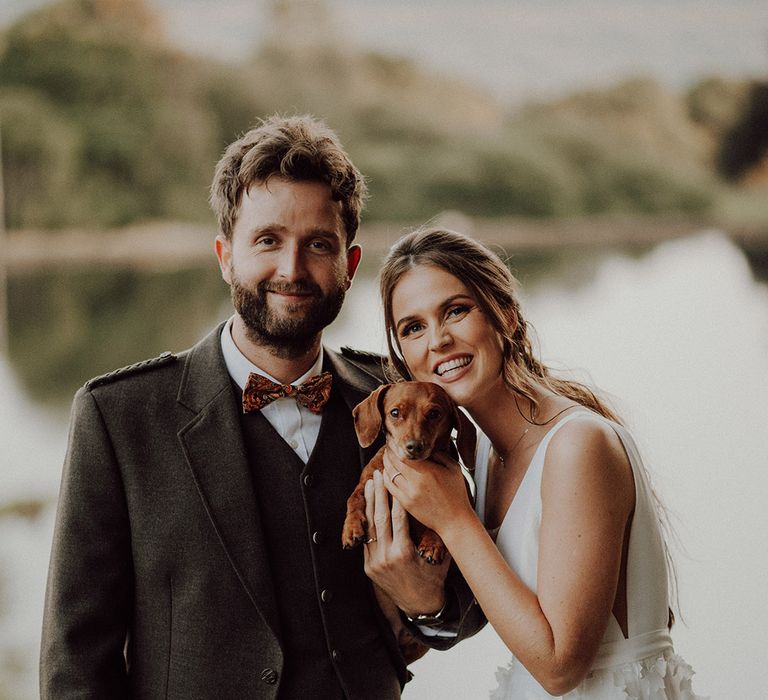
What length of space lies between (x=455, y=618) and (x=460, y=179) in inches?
179

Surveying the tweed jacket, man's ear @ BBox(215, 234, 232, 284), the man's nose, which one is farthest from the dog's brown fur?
man's ear @ BBox(215, 234, 232, 284)

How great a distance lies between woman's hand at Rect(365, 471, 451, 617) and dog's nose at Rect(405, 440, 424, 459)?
86 millimetres

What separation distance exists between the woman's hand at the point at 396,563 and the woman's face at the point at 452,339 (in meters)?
0.28

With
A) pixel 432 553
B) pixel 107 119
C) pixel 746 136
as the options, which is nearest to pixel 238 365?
pixel 432 553

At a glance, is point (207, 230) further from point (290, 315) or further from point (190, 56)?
point (290, 315)

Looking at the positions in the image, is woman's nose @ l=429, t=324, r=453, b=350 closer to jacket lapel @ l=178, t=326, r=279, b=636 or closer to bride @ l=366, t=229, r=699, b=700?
bride @ l=366, t=229, r=699, b=700

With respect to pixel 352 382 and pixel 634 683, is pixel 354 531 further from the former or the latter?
pixel 634 683

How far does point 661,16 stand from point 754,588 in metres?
4.00

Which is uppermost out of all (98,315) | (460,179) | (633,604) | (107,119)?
(107,119)

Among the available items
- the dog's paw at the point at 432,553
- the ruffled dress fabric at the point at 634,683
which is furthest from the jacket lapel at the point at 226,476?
the ruffled dress fabric at the point at 634,683

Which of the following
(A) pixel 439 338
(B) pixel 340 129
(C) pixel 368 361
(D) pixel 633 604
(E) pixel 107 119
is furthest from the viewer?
(E) pixel 107 119

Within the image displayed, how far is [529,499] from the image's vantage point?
6.24 ft

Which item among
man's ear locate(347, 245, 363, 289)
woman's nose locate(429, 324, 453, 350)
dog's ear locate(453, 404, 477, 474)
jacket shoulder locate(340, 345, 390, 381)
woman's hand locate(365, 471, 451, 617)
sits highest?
man's ear locate(347, 245, 363, 289)

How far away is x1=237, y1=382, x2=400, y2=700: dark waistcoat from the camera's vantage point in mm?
1830
